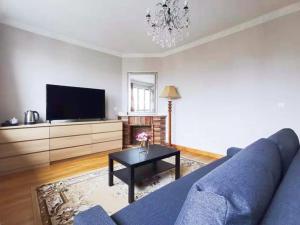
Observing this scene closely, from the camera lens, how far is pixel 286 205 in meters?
0.68

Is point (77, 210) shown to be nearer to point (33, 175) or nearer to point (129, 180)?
point (129, 180)

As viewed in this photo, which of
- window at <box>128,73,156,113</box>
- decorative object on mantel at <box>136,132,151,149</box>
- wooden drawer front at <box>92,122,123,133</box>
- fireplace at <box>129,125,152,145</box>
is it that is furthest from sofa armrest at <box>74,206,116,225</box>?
window at <box>128,73,156,113</box>

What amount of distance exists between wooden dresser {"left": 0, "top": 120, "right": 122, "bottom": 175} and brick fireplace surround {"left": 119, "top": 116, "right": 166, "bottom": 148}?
46cm

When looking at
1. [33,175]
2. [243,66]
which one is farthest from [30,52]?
[243,66]

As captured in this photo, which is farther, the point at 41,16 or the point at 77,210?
the point at 41,16

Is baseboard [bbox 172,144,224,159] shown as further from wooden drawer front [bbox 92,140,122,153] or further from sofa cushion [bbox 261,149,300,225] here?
sofa cushion [bbox 261,149,300,225]

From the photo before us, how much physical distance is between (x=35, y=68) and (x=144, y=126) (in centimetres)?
268

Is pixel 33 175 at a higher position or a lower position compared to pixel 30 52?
lower

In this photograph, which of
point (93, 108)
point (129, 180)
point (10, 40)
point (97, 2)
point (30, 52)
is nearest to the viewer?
point (129, 180)

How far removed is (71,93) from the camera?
352 cm

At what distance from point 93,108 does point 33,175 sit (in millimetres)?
1667

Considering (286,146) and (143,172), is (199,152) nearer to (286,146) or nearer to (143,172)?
(143,172)

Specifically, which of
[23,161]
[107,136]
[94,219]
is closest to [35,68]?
[23,161]

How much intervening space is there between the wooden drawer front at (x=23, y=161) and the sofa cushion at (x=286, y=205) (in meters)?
3.25
